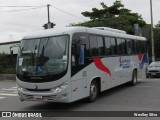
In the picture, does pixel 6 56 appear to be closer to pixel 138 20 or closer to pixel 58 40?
pixel 58 40

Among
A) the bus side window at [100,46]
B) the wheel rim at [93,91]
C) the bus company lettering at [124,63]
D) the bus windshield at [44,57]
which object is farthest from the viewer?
the bus company lettering at [124,63]

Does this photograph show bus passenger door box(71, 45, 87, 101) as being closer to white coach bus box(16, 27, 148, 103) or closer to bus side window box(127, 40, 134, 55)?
white coach bus box(16, 27, 148, 103)

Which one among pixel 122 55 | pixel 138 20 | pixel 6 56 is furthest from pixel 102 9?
pixel 122 55

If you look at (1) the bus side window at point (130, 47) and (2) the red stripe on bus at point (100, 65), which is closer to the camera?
(2) the red stripe on bus at point (100, 65)

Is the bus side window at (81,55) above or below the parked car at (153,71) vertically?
above

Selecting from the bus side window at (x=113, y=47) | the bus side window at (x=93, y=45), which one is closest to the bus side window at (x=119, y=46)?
the bus side window at (x=113, y=47)

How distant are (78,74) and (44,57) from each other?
4.58 feet

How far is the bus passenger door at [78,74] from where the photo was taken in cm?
1138

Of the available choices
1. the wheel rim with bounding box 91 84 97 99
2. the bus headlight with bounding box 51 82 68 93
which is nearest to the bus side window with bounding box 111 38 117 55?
the wheel rim with bounding box 91 84 97 99

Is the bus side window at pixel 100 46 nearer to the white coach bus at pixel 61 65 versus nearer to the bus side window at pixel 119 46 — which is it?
the white coach bus at pixel 61 65

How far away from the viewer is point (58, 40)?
1154 cm

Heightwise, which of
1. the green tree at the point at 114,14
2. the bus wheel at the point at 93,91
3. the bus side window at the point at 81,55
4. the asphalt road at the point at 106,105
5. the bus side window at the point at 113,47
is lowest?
the asphalt road at the point at 106,105

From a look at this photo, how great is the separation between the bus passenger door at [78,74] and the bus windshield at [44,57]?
0.43m

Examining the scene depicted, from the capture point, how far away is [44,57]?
11352mm
